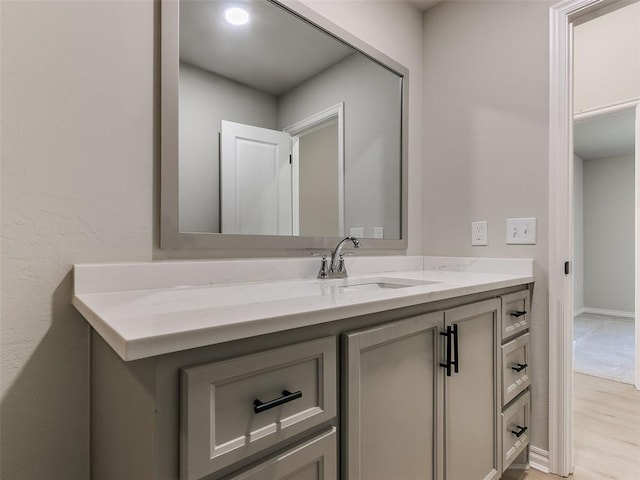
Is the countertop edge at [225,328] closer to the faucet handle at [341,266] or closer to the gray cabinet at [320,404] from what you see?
the gray cabinet at [320,404]

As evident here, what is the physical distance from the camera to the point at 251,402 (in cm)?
65

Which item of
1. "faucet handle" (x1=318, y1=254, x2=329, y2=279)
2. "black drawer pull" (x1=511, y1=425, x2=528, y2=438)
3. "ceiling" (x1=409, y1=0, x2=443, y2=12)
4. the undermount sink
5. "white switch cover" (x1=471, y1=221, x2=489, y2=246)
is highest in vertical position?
"ceiling" (x1=409, y1=0, x2=443, y2=12)

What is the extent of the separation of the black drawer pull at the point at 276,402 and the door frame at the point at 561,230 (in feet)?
4.40

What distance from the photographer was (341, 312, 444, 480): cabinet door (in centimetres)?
81

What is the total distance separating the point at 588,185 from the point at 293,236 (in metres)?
5.44

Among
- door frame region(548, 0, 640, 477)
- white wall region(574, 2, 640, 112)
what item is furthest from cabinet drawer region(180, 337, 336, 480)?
white wall region(574, 2, 640, 112)

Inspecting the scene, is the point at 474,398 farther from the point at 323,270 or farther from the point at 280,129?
the point at 280,129

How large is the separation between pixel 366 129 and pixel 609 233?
4918 mm

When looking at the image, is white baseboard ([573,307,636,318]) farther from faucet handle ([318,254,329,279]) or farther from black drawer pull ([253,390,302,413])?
black drawer pull ([253,390,302,413])

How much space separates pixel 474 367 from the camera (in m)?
1.21

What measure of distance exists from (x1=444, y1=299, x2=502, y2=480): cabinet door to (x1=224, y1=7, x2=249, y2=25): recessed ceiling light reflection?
3.96ft

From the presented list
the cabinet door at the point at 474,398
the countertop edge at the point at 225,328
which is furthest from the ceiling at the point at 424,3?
the countertop edge at the point at 225,328

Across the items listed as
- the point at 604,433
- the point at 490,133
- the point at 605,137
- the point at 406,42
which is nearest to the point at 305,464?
the point at 490,133

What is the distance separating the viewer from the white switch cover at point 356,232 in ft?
5.52
